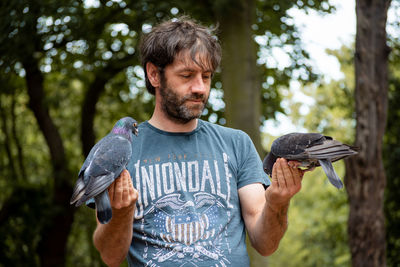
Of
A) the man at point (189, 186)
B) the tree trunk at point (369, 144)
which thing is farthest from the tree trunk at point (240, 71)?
the man at point (189, 186)

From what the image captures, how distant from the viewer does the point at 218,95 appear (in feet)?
31.2

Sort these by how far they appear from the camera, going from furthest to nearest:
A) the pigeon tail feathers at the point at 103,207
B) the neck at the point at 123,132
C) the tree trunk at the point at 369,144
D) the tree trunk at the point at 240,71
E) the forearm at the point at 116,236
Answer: the tree trunk at the point at 240,71, the tree trunk at the point at 369,144, the neck at the point at 123,132, the forearm at the point at 116,236, the pigeon tail feathers at the point at 103,207

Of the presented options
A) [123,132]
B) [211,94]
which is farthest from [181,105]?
[211,94]

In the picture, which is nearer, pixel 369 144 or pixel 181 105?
pixel 181 105

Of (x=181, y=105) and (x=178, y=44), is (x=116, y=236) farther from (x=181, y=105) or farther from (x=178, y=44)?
(x=178, y=44)

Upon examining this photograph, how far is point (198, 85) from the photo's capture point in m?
2.79

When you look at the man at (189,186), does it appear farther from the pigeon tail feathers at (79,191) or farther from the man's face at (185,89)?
the pigeon tail feathers at (79,191)

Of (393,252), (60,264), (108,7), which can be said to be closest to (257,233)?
(108,7)

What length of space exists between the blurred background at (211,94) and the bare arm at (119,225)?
1.99 meters

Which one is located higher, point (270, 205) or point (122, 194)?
point (122, 194)

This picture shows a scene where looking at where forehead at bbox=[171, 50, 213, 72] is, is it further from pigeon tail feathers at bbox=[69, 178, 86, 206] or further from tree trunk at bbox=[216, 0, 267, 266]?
tree trunk at bbox=[216, 0, 267, 266]

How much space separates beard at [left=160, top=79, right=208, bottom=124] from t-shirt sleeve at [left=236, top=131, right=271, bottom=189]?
1.10 feet

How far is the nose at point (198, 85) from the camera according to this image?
9.14 feet

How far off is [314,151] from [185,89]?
0.77 meters
